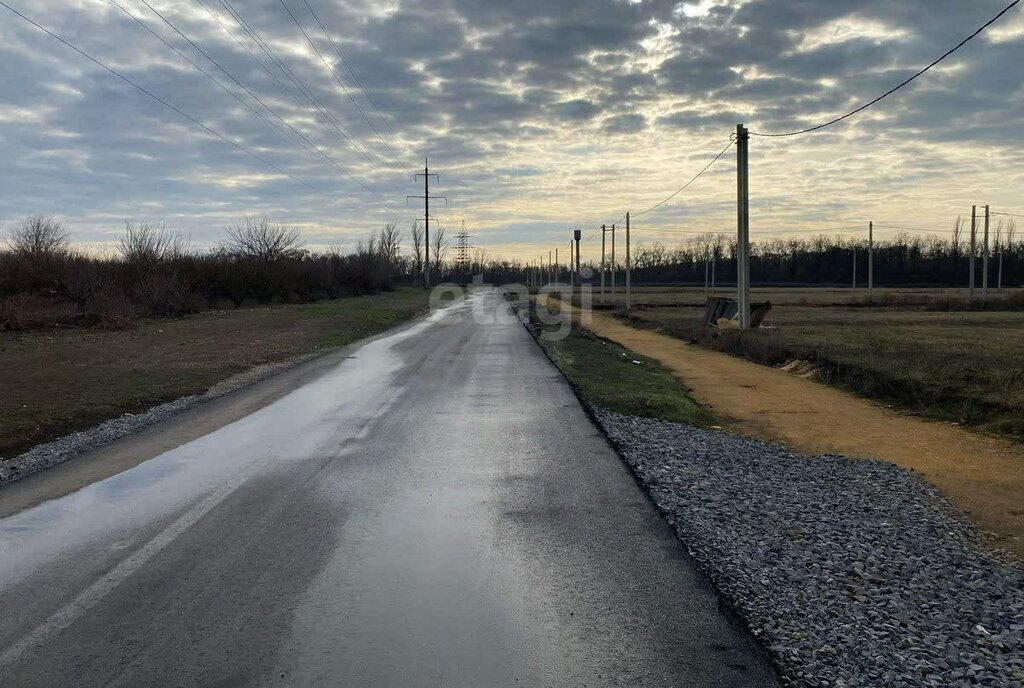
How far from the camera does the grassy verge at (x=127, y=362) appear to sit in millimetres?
10916

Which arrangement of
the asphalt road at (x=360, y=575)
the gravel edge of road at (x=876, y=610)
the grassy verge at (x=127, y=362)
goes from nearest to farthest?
the gravel edge of road at (x=876, y=610) < the asphalt road at (x=360, y=575) < the grassy verge at (x=127, y=362)

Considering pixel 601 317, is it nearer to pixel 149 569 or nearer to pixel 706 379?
pixel 706 379

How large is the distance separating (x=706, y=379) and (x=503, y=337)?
9.49 metres

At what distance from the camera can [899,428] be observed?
1213cm

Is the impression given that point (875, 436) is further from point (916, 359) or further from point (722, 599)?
point (916, 359)

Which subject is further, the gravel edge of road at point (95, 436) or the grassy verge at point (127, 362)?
the grassy verge at point (127, 362)

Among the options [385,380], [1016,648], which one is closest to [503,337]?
[385,380]

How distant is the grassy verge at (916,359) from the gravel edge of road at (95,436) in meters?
12.1

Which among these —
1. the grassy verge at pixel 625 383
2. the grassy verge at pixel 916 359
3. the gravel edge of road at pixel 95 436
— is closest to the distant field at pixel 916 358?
the grassy verge at pixel 916 359

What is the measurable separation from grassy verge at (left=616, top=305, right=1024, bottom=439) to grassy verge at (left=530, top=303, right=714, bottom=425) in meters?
3.79

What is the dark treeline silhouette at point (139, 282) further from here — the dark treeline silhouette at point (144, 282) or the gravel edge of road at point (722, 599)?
the gravel edge of road at point (722, 599)

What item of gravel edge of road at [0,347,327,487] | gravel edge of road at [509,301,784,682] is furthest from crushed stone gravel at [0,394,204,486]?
gravel edge of road at [509,301,784,682]

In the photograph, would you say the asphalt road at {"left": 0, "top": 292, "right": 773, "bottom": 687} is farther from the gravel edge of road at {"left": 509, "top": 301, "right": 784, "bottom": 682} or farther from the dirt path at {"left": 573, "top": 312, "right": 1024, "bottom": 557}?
the dirt path at {"left": 573, "top": 312, "right": 1024, "bottom": 557}

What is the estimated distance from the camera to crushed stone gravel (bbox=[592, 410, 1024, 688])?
3.81m
